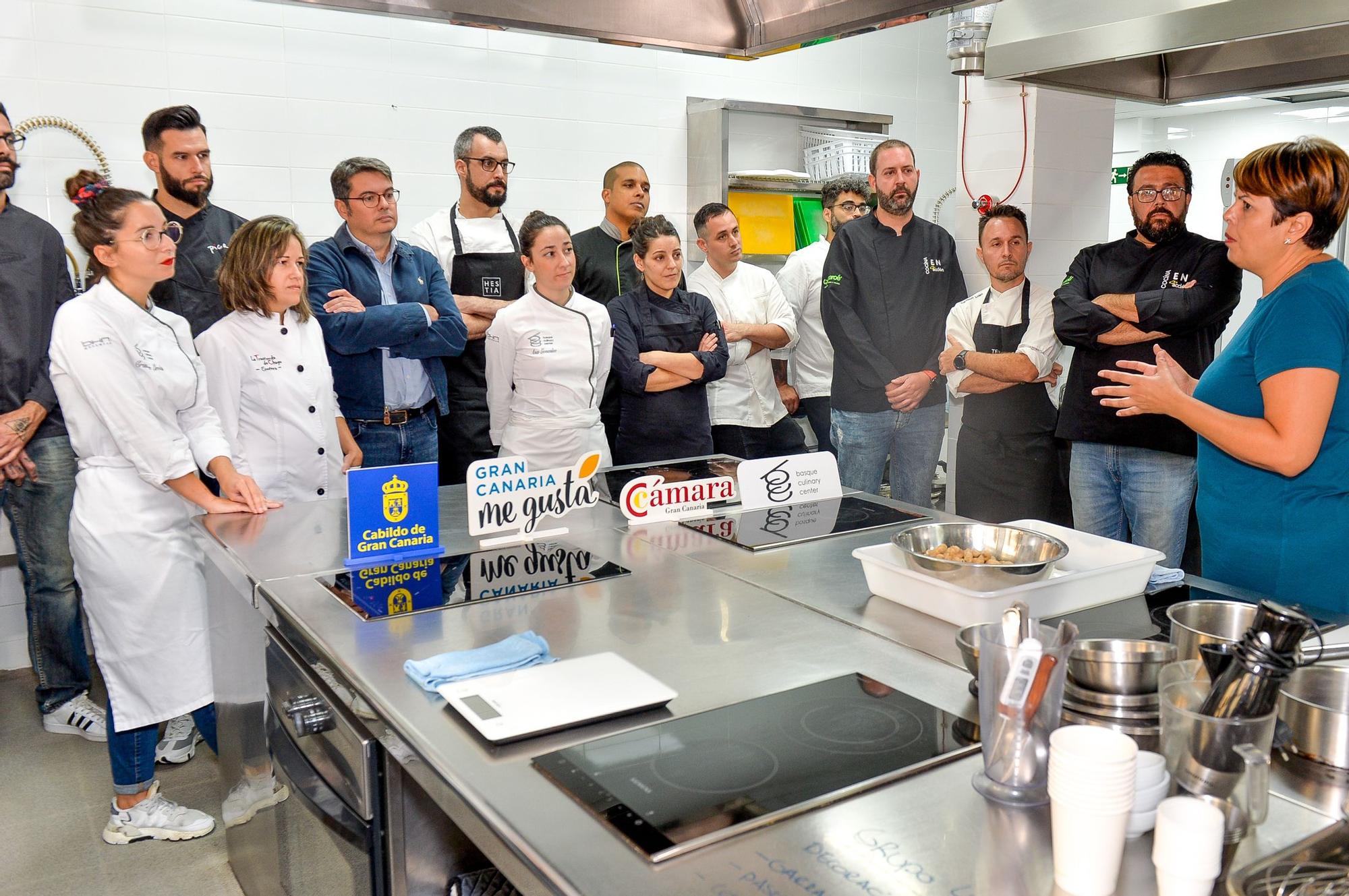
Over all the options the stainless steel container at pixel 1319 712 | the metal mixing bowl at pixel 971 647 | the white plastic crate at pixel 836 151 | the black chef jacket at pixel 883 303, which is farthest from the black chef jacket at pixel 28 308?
the white plastic crate at pixel 836 151

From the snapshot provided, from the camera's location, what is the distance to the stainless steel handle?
1666 mm

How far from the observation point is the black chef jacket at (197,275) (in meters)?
3.78

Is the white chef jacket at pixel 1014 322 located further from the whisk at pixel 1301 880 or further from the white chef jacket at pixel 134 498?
the whisk at pixel 1301 880

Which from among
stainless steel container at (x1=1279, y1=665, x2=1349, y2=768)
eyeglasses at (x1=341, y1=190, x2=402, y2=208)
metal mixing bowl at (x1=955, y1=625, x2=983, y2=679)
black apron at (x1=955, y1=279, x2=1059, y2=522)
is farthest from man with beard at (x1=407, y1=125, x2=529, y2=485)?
stainless steel container at (x1=1279, y1=665, x2=1349, y2=768)

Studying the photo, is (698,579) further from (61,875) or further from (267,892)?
(61,875)

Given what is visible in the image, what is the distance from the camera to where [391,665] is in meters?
1.62

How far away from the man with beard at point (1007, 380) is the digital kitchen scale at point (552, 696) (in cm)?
300

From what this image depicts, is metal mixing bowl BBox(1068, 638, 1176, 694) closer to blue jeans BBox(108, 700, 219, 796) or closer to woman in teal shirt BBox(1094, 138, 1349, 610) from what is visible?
woman in teal shirt BBox(1094, 138, 1349, 610)

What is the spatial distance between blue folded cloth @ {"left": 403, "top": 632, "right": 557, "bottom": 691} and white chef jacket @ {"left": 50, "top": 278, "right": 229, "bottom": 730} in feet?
5.01

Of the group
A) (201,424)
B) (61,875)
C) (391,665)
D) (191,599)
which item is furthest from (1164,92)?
(61,875)

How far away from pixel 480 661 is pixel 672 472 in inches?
55.7

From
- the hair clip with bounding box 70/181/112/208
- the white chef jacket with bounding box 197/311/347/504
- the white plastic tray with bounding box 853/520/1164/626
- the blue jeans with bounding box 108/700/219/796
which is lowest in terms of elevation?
the blue jeans with bounding box 108/700/219/796

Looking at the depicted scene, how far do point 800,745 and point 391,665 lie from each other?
0.67 meters

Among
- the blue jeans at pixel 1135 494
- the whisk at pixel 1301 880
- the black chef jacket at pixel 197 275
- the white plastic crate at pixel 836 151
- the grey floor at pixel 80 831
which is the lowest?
the grey floor at pixel 80 831
